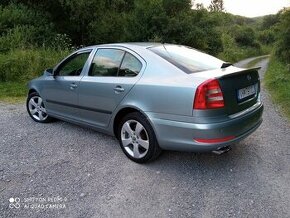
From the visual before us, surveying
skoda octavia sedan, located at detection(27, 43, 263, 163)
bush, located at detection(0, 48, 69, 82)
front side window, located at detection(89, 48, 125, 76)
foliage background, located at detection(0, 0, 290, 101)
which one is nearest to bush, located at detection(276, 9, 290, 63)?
foliage background, located at detection(0, 0, 290, 101)

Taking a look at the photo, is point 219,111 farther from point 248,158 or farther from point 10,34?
point 10,34

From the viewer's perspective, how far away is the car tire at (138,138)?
4082 millimetres

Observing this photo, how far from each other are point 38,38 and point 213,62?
41.8 ft

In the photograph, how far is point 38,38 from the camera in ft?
Result: 50.4

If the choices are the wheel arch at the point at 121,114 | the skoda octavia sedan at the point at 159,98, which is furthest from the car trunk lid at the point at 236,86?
the wheel arch at the point at 121,114

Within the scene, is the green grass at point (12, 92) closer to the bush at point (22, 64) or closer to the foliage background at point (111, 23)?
→ the bush at point (22, 64)

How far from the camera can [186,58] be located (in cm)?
438

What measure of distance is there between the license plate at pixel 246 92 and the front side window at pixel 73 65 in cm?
248

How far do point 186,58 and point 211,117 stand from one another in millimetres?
1112

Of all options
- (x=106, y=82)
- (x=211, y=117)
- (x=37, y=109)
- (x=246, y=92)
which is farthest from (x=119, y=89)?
(x=37, y=109)

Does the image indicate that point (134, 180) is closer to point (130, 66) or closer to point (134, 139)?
point (134, 139)

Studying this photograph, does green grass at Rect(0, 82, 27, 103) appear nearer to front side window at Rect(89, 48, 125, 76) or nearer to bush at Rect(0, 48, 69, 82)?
bush at Rect(0, 48, 69, 82)

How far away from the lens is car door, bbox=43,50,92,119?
5.16 m

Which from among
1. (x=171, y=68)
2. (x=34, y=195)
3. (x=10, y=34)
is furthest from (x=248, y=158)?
(x=10, y=34)
